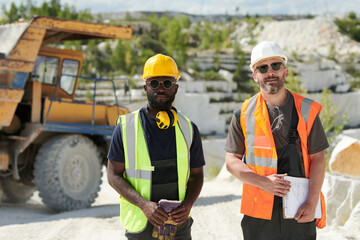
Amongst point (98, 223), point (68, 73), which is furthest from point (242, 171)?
point (68, 73)

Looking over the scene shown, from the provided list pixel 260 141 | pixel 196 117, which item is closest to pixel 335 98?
pixel 196 117

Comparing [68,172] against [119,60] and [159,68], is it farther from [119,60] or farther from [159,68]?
[119,60]

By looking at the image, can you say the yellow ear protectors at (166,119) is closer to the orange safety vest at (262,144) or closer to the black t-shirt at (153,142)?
the black t-shirt at (153,142)

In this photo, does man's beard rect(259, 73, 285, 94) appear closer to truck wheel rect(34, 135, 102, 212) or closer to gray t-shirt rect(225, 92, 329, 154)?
gray t-shirt rect(225, 92, 329, 154)

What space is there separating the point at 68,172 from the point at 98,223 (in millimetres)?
1691

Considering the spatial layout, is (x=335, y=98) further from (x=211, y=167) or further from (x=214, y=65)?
(x=211, y=167)

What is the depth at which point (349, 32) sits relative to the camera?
207 feet

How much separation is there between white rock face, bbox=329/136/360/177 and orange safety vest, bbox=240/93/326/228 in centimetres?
510

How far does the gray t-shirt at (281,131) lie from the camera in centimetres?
304

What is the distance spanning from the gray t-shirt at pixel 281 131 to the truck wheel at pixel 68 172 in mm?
5573

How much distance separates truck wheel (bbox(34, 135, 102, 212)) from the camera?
816cm

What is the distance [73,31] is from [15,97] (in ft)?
4.83

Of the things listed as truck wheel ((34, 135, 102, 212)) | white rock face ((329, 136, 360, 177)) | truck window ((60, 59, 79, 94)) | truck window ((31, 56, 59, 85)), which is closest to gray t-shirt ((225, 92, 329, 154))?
white rock face ((329, 136, 360, 177))

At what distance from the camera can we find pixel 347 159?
800 cm
